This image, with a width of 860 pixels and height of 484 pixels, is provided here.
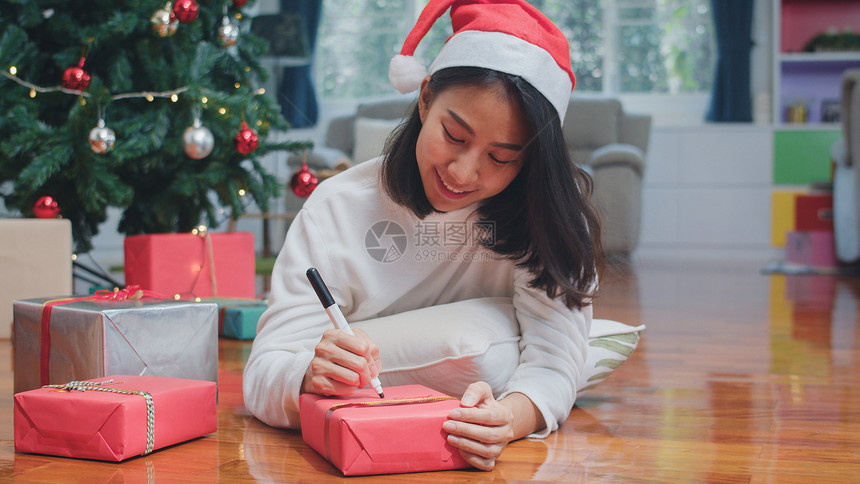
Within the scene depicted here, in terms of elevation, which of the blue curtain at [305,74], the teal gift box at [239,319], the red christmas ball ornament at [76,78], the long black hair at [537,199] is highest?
the blue curtain at [305,74]

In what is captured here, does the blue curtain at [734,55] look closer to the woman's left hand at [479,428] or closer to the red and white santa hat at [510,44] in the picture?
the red and white santa hat at [510,44]

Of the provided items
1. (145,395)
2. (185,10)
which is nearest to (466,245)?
(145,395)

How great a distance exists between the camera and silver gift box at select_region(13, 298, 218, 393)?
1061mm

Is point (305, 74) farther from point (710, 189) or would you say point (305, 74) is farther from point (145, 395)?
point (145, 395)

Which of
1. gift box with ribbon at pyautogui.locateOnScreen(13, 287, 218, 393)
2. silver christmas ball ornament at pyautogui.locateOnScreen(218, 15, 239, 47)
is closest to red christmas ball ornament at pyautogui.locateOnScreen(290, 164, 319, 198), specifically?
silver christmas ball ornament at pyautogui.locateOnScreen(218, 15, 239, 47)

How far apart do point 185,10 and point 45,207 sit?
0.56 m

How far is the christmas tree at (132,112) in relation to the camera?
1.91 meters

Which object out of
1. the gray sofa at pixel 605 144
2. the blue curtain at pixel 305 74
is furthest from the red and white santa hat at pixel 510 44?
the blue curtain at pixel 305 74

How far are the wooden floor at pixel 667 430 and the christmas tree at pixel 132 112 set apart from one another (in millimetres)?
427

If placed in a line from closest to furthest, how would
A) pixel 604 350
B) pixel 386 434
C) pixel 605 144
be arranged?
1. pixel 386 434
2. pixel 604 350
3. pixel 605 144

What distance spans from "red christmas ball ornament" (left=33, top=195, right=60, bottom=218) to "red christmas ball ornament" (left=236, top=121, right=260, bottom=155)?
1.47ft

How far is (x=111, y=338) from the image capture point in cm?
106

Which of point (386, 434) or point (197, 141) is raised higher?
point (197, 141)

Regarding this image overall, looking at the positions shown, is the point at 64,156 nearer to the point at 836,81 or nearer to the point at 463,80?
the point at 463,80
